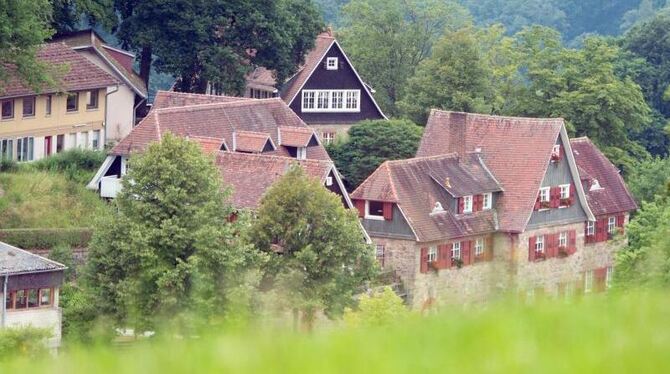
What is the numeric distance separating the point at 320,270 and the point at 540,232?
1406cm

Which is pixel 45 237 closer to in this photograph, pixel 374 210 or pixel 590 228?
pixel 374 210

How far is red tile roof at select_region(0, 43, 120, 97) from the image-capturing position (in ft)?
152

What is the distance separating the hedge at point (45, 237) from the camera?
38188 mm

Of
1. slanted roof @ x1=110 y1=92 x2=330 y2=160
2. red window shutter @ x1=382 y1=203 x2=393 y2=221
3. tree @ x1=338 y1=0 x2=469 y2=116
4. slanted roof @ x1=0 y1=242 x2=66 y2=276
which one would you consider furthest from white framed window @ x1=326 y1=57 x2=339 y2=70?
slanted roof @ x1=0 y1=242 x2=66 y2=276

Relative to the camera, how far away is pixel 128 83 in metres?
50.5

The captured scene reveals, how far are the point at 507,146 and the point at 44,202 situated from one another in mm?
14215

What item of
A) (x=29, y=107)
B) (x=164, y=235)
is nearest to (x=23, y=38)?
(x=29, y=107)

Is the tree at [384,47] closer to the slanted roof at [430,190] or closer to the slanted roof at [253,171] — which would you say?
the slanted roof at [430,190]

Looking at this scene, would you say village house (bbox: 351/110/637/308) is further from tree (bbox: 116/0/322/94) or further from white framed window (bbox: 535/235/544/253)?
tree (bbox: 116/0/322/94)

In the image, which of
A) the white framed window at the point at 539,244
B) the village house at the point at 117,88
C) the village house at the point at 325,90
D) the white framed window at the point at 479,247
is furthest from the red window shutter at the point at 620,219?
the village house at the point at 117,88

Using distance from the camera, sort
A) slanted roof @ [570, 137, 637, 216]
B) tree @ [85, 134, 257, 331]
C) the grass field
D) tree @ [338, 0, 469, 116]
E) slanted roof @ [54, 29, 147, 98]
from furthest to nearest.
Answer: tree @ [338, 0, 469, 116] → slanted roof @ [54, 29, 147, 98] → slanted roof @ [570, 137, 637, 216] → tree @ [85, 134, 257, 331] → the grass field

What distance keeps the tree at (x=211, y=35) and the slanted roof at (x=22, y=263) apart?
18921 millimetres

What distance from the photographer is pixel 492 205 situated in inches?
1794

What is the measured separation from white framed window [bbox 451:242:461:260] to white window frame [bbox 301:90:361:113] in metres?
16.3
